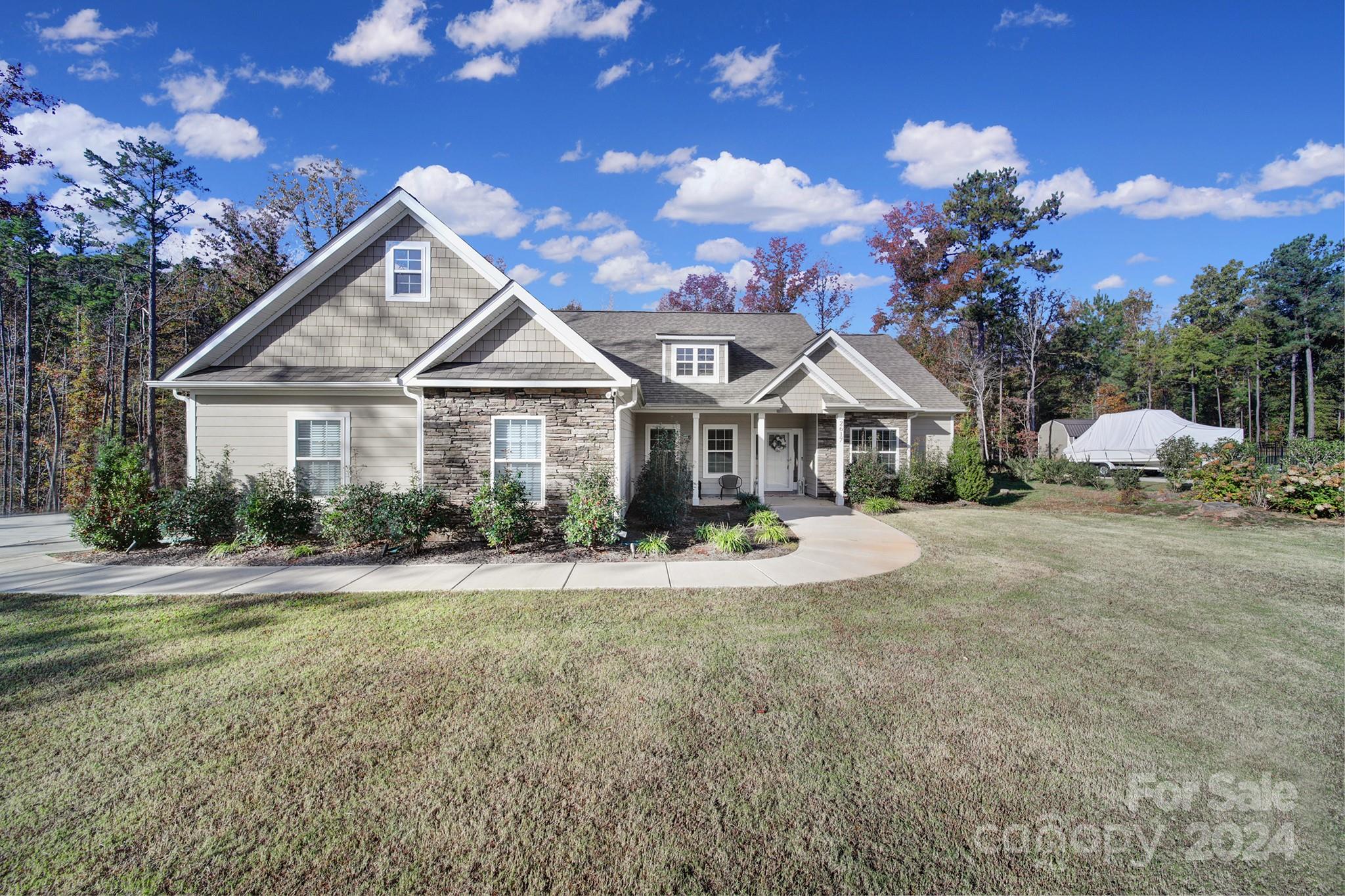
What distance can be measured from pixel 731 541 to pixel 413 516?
16.8 ft

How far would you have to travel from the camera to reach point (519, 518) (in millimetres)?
8875

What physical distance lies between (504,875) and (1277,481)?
61.4 feet

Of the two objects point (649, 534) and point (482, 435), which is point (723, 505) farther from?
point (482, 435)

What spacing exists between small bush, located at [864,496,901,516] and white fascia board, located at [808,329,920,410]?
3161 millimetres

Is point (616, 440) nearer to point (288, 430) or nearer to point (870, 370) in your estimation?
point (288, 430)

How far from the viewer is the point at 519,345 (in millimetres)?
10109

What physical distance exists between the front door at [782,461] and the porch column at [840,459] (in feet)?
6.97

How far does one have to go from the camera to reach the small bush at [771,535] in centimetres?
973

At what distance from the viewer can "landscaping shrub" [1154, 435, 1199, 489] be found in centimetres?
1830

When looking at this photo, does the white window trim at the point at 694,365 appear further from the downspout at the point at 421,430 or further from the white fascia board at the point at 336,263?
the downspout at the point at 421,430

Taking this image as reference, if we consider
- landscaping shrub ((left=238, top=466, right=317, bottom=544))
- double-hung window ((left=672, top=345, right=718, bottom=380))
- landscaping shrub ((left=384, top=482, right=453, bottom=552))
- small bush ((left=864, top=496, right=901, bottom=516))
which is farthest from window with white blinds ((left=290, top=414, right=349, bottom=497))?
small bush ((left=864, top=496, right=901, bottom=516))

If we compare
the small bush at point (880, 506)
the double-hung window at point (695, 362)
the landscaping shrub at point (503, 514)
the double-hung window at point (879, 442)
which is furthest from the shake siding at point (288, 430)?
the double-hung window at point (879, 442)

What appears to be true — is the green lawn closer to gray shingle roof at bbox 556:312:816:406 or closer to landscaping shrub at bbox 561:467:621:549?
landscaping shrub at bbox 561:467:621:549

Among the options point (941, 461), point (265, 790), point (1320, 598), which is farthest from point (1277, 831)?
point (941, 461)
